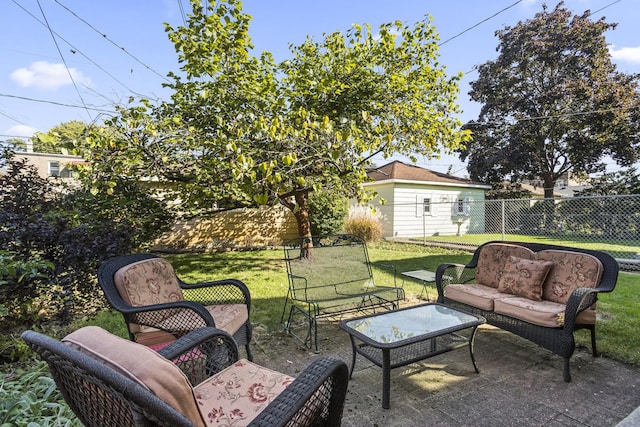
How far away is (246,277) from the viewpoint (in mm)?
6523

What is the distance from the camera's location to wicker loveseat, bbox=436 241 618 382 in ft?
8.86

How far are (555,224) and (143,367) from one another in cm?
1419

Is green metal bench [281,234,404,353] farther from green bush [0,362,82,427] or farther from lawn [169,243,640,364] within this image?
green bush [0,362,82,427]

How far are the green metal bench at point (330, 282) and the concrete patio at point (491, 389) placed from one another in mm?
547

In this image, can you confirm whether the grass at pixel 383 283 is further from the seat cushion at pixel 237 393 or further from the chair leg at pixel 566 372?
the seat cushion at pixel 237 393

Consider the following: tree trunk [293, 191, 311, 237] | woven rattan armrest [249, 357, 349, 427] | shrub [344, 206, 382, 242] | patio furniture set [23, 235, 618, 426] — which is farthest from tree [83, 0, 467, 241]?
shrub [344, 206, 382, 242]

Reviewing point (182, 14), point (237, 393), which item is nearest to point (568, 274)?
point (237, 393)

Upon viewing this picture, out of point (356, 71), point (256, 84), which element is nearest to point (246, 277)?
point (256, 84)

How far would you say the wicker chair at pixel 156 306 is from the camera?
2.46 metres

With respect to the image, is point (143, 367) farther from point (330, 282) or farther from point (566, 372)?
point (330, 282)

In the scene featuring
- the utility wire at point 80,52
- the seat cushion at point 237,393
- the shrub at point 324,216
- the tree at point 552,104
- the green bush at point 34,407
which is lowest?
the green bush at point 34,407

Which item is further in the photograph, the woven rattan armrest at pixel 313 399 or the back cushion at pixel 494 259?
the back cushion at pixel 494 259

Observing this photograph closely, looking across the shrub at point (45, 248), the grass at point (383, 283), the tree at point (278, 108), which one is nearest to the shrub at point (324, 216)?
the grass at point (383, 283)

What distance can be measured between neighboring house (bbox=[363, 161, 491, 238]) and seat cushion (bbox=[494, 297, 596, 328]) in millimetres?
8989
